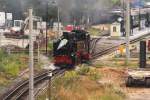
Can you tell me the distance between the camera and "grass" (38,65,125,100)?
29672 millimetres

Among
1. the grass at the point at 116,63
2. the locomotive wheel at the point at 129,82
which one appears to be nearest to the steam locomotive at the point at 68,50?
the grass at the point at 116,63

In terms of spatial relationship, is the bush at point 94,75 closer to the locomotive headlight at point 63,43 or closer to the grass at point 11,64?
the grass at point 11,64

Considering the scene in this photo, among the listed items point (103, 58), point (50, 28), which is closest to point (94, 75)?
point (103, 58)

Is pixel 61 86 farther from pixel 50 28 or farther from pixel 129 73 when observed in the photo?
pixel 50 28

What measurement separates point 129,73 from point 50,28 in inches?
2119

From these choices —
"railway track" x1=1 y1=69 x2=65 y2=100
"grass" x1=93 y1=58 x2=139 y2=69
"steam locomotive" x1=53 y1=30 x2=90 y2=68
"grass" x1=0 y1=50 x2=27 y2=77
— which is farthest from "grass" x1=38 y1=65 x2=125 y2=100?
"grass" x1=93 y1=58 x2=139 y2=69

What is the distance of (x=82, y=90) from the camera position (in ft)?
105

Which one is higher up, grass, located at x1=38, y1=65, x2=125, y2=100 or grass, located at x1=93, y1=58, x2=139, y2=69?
grass, located at x1=38, y1=65, x2=125, y2=100

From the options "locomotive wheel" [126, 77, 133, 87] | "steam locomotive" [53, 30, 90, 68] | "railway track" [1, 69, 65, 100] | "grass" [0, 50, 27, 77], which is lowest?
"railway track" [1, 69, 65, 100]

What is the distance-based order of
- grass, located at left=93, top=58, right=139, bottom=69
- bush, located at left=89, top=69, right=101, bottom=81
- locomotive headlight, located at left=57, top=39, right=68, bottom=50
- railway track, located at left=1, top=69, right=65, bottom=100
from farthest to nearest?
grass, located at left=93, top=58, right=139, bottom=69
locomotive headlight, located at left=57, top=39, right=68, bottom=50
bush, located at left=89, top=69, right=101, bottom=81
railway track, located at left=1, top=69, right=65, bottom=100

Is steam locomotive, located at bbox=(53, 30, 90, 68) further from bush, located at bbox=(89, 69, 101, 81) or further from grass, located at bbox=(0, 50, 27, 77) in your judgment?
bush, located at bbox=(89, 69, 101, 81)

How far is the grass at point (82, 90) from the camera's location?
2967cm

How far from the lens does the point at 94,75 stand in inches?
1619

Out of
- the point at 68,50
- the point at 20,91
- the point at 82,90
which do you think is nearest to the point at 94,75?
Answer: the point at 68,50
